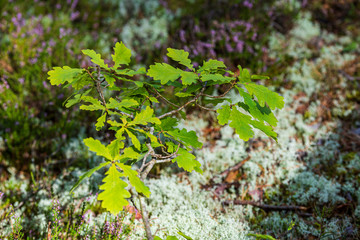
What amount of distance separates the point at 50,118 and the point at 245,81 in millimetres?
2972

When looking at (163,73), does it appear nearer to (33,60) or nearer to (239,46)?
(33,60)

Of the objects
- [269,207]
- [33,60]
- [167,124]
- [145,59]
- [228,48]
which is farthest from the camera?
[145,59]

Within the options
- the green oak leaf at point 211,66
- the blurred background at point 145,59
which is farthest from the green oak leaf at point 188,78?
the blurred background at point 145,59

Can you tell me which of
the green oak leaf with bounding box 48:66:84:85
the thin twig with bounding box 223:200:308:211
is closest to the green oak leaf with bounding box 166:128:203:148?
the green oak leaf with bounding box 48:66:84:85

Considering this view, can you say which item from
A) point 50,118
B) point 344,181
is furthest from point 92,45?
point 344,181

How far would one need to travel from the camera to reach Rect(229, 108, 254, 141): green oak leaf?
1460mm

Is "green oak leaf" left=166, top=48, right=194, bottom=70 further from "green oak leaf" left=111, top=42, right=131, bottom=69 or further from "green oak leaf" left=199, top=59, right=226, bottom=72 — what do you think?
"green oak leaf" left=111, top=42, right=131, bottom=69

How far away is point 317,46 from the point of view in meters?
5.29

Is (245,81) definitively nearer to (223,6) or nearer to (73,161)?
(73,161)

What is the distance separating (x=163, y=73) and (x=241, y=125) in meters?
0.51

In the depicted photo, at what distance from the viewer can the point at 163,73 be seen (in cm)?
150

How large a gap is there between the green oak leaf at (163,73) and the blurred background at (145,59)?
0.95 m

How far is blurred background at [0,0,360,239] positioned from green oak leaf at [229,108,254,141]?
1.16 meters

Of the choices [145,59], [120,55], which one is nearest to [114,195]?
[120,55]
